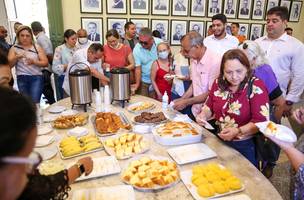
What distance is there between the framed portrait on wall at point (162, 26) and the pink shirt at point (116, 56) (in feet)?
5.76

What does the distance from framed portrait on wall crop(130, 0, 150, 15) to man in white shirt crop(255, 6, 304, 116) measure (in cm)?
254

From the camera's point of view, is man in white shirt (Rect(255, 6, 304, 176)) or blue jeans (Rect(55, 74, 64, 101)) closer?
man in white shirt (Rect(255, 6, 304, 176))

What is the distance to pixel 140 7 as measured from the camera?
4.79 metres

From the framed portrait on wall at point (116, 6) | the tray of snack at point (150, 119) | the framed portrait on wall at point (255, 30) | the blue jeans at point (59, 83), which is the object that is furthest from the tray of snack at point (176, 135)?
the framed portrait on wall at point (255, 30)

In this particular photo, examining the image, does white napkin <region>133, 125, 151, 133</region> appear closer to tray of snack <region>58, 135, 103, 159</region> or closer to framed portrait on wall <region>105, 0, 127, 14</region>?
tray of snack <region>58, 135, 103, 159</region>

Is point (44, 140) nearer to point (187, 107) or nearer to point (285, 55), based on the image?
point (187, 107)

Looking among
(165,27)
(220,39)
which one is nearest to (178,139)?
(220,39)

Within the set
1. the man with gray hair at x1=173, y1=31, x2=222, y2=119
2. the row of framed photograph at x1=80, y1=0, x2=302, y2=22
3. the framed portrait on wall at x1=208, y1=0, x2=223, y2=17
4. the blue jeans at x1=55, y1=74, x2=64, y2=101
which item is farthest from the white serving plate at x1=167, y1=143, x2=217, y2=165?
the framed portrait on wall at x1=208, y1=0, x2=223, y2=17

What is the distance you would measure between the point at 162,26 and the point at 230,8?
164cm

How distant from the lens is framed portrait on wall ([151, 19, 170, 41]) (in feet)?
16.4

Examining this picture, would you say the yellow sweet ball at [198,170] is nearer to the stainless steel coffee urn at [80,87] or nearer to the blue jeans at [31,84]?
the stainless steel coffee urn at [80,87]

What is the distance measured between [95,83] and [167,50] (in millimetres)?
1028

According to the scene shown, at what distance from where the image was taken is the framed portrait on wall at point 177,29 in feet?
16.9

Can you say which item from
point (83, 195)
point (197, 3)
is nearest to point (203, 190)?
point (83, 195)
